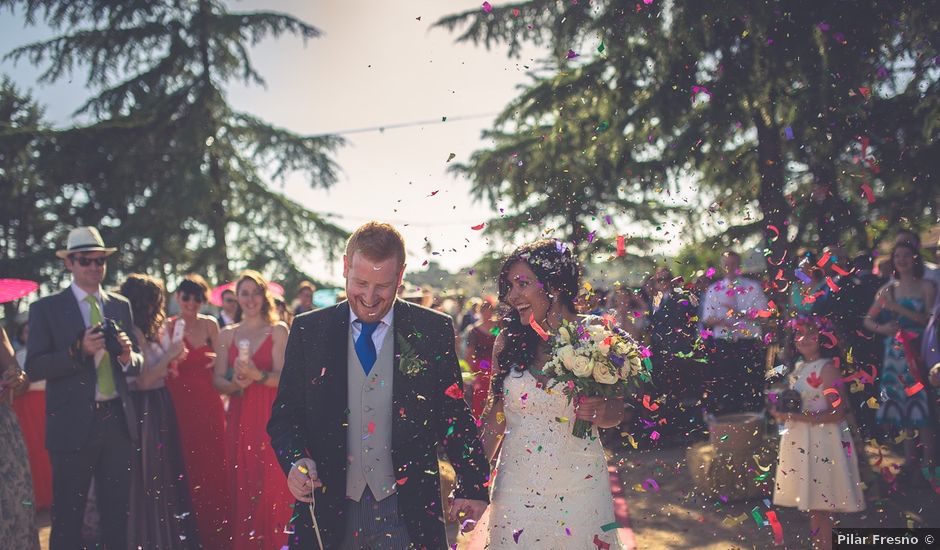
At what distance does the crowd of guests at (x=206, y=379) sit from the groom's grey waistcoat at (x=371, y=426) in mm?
853

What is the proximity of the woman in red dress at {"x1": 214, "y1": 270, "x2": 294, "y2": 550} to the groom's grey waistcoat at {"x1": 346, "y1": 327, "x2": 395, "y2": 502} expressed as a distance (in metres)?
2.59

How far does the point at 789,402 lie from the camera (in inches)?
225

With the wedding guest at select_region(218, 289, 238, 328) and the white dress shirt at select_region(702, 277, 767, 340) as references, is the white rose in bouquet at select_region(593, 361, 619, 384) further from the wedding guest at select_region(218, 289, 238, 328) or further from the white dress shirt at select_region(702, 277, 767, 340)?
the wedding guest at select_region(218, 289, 238, 328)

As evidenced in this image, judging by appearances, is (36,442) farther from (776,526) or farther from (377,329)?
(776,526)

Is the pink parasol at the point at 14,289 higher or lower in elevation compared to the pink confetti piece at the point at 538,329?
higher

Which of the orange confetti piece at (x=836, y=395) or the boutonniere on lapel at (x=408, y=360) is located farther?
the orange confetti piece at (x=836, y=395)

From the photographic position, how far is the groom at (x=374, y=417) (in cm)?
308

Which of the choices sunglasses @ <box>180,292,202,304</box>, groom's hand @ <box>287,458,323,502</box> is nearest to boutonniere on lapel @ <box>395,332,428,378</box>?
groom's hand @ <box>287,458,323,502</box>

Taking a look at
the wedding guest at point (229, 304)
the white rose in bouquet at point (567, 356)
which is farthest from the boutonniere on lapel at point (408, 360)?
the wedding guest at point (229, 304)

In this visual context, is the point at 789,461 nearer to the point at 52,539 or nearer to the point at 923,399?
the point at 923,399

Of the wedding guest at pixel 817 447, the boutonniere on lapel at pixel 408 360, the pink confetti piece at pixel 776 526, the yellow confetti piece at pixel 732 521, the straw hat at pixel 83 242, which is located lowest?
the yellow confetti piece at pixel 732 521

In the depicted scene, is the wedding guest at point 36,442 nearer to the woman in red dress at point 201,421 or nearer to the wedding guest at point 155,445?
the woman in red dress at point 201,421

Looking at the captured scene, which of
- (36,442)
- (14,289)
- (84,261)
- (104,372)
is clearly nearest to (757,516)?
(104,372)

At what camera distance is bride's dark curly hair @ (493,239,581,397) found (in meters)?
3.74
